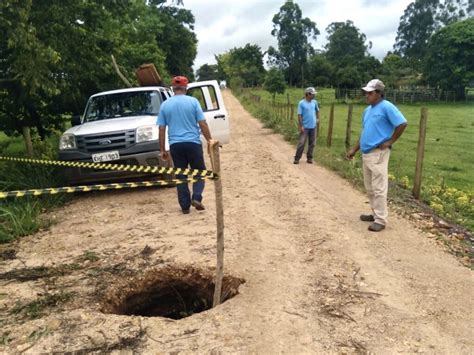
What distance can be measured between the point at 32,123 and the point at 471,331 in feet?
35.4

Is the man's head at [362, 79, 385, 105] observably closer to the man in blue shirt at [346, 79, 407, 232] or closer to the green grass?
the man in blue shirt at [346, 79, 407, 232]

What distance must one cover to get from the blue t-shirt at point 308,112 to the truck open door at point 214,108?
5.64 ft


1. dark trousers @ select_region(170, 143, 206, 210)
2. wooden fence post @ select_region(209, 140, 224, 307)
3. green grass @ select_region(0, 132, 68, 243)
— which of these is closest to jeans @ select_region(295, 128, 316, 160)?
dark trousers @ select_region(170, 143, 206, 210)

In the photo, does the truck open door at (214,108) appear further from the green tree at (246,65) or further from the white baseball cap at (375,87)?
the green tree at (246,65)

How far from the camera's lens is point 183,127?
6148 mm

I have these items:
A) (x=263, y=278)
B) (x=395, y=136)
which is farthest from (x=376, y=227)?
(x=263, y=278)

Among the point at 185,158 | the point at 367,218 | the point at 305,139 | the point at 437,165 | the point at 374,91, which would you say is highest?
the point at 374,91

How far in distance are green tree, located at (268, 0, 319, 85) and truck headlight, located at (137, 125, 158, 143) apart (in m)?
77.9

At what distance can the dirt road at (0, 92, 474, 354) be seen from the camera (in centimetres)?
329

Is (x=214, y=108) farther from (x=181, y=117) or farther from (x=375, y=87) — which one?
(x=375, y=87)

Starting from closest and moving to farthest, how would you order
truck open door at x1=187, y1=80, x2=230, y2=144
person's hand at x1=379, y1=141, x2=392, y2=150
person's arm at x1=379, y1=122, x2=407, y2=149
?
person's arm at x1=379, y1=122, x2=407, y2=149 < person's hand at x1=379, y1=141, x2=392, y2=150 < truck open door at x1=187, y1=80, x2=230, y2=144

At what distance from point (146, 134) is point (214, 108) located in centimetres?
297

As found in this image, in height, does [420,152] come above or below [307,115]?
below

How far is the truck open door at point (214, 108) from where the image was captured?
32.6 ft
